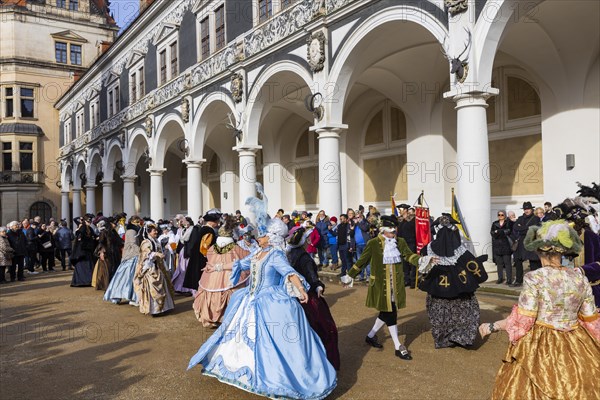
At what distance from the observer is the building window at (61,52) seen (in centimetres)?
3888

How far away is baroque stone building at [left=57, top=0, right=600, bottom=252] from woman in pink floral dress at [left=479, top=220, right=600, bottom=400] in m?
6.27

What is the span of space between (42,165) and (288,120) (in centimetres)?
2654

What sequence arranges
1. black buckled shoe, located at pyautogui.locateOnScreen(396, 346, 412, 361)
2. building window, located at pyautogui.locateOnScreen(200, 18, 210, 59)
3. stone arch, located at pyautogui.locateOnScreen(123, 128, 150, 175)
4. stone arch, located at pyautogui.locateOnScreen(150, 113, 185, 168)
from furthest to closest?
1. stone arch, located at pyautogui.locateOnScreen(123, 128, 150, 175)
2. stone arch, located at pyautogui.locateOnScreen(150, 113, 185, 168)
3. building window, located at pyautogui.locateOnScreen(200, 18, 210, 59)
4. black buckled shoe, located at pyautogui.locateOnScreen(396, 346, 412, 361)

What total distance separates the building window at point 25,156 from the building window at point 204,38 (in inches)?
995

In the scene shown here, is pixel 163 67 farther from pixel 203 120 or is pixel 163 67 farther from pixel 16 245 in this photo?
pixel 16 245

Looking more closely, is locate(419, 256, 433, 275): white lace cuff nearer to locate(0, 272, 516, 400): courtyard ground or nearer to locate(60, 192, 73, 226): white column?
locate(0, 272, 516, 400): courtyard ground

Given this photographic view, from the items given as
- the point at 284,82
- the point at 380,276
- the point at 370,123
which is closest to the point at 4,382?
the point at 380,276

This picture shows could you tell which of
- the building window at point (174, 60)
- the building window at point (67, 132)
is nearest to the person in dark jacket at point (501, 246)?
the building window at point (174, 60)

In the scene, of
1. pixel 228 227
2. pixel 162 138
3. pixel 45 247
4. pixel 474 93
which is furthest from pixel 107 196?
pixel 474 93

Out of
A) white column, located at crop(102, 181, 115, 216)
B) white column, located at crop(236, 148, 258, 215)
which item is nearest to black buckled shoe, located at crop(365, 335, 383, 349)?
white column, located at crop(236, 148, 258, 215)

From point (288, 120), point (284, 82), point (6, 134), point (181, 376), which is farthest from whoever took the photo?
point (6, 134)

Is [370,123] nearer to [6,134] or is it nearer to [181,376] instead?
[181,376]

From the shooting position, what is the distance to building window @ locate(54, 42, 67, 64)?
3888 centimetres

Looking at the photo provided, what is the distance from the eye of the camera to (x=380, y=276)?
5836 millimetres
